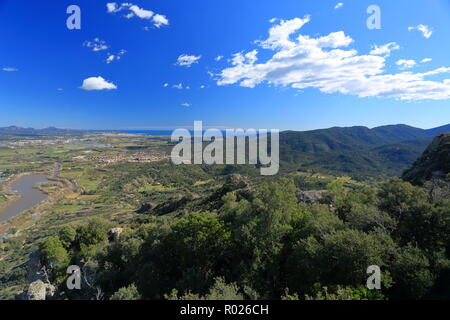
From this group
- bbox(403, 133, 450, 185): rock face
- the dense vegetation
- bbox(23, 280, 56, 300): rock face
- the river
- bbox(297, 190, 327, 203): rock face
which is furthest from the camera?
the river

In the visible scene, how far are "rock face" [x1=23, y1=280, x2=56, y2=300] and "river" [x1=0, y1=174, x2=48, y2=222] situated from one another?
98.6m

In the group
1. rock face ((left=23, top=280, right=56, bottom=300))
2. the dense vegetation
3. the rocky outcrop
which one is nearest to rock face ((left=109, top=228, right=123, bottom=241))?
the dense vegetation

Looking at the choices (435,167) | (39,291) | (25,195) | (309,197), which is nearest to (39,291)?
(39,291)

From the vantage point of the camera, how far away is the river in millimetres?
94725

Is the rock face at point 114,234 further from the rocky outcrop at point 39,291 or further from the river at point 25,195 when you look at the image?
the river at point 25,195

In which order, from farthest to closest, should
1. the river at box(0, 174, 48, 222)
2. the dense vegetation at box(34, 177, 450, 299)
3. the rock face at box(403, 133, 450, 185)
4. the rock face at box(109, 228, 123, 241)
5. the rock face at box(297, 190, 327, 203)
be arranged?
1. the river at box(0, 174, 48, 222)
2. the rock face at box(297, 190, 327, 203)
3. the rock face at box(403, 133, 450, 185)
4. the rock face at box(109, 228, 123, 241)
5. the dense vegetation at box(34, 177, 450, 299)

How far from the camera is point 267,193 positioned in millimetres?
21906

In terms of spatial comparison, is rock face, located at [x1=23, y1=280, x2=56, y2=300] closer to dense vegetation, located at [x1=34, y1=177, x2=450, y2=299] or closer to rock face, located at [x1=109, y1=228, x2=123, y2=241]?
dense vegetation, located at [x1=34, y1=177, x2=450, y2=299]

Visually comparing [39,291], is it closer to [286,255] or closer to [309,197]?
[286,255]

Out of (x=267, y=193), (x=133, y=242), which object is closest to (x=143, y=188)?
(x=133, y=242)

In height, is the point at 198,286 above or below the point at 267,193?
below

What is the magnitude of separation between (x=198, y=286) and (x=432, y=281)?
15946 millimetres

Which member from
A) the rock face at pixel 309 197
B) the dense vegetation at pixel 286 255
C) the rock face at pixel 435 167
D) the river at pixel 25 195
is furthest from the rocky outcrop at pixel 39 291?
the river at pixel 25 195
